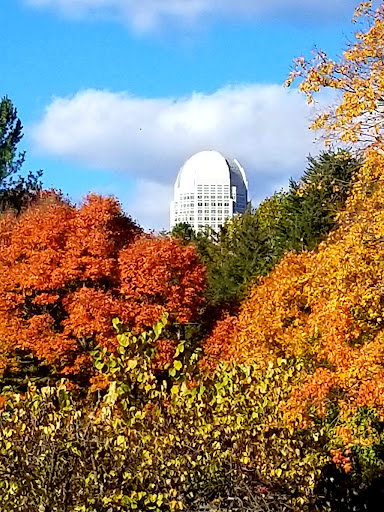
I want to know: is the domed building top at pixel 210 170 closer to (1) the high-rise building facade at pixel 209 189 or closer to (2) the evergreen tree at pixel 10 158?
(1) the high-rise building facade at pixel 209 189

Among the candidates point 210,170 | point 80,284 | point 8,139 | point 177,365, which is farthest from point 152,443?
point 210,170

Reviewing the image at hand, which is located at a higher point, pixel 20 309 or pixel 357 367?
pixel 20 309

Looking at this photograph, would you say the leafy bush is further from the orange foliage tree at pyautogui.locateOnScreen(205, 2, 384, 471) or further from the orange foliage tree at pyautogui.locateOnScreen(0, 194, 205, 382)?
the orange foliage tree at pyautogui.locateOnScreen(0, 194, 205, 382)

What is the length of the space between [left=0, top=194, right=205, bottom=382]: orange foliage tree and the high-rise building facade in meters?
51.8

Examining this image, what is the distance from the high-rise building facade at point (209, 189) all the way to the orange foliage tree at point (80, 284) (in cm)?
5181

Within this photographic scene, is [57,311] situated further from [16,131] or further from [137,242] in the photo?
[16,131]

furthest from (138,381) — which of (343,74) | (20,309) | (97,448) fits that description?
(20,309)

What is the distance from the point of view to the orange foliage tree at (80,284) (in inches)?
969

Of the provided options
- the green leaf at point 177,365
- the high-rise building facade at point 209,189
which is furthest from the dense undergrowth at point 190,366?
the high-rise building facade at point 209,189

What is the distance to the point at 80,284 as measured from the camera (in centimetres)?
2639

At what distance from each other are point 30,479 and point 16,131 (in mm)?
37963

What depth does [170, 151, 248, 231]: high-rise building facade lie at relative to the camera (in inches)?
3356

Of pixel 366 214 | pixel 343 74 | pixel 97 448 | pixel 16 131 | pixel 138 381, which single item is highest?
pixel 16 131

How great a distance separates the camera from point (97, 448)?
7.02 metres
